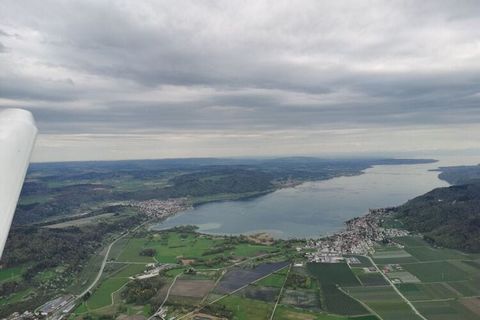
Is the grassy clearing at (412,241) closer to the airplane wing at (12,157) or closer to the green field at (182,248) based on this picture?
the green field at (182,248)

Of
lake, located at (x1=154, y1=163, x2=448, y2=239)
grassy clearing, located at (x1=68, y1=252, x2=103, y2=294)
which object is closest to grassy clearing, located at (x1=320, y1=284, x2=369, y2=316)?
grassy clearing, located at (x1=68, y1=252, x2=103, y2=294)

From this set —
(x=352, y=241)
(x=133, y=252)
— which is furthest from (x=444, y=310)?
(x=133, y=252)

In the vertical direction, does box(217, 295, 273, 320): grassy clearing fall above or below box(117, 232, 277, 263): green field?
above

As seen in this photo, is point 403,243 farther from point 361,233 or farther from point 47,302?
point 47,302

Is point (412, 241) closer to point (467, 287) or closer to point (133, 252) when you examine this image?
point (467, 287)

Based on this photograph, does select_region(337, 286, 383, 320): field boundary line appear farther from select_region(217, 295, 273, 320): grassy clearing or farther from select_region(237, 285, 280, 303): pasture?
select_region(217, 295, 273, 320): grassy clearing

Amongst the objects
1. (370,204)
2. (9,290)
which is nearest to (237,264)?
(9,290)
